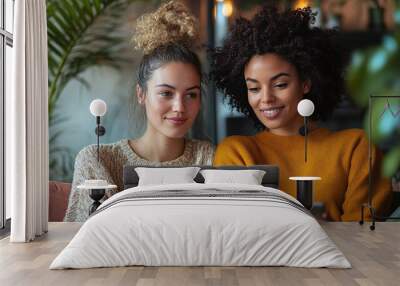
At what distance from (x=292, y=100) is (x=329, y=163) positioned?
0.80 metres

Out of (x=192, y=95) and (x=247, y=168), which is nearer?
(x=247, y=168)

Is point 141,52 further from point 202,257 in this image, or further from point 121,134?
point 202,257

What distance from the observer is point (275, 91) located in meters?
6.13

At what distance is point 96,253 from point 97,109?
266cm

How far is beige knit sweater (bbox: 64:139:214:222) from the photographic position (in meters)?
6.21

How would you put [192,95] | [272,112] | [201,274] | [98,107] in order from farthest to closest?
[192,95] → [272,112] → [98,107] → [201,274]

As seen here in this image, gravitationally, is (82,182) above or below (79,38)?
below

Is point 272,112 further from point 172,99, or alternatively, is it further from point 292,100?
point 172,99

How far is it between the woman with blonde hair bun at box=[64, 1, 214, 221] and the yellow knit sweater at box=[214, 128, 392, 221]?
55 centimetres

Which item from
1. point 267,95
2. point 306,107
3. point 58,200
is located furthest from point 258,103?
point 58,200

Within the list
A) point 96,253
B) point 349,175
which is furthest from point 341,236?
point 96,253

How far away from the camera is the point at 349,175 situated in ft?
20.1

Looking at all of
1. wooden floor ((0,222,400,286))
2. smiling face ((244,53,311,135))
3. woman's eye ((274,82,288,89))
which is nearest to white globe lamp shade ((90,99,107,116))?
smiling face ((244,53,311,135))

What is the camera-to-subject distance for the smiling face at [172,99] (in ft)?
20.5
